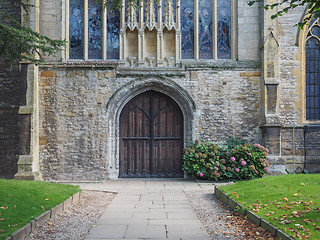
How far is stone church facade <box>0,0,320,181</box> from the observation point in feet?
38.6

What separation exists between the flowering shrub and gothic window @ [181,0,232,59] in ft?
11.1

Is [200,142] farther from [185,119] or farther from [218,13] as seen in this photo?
[218,13]

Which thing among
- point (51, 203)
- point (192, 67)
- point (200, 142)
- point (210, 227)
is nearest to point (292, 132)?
point (200, 142)

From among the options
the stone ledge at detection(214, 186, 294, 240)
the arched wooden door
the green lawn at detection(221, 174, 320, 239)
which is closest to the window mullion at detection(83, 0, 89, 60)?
the arched wooden door

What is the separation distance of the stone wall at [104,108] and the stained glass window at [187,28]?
2.70ft

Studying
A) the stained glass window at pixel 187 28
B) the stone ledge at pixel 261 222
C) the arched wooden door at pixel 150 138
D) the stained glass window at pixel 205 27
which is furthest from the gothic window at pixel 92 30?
the stone ledge at pixel 261 222

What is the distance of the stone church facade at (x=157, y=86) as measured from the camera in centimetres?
1177

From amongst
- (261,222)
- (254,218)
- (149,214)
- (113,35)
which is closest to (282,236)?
(261,222)

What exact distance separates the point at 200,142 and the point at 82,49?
5253 mm

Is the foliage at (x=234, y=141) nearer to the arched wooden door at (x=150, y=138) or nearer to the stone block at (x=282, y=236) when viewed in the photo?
the arched wooden door at (x=150, y=138)

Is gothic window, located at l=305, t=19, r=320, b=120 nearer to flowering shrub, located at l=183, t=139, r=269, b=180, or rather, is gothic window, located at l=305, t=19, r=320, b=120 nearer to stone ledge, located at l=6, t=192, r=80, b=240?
flowering shrub, located at l=183, t=139, r=269, b=180

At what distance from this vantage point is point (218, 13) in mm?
12617

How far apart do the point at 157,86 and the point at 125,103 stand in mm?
1258

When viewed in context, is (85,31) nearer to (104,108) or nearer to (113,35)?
(113,35)
